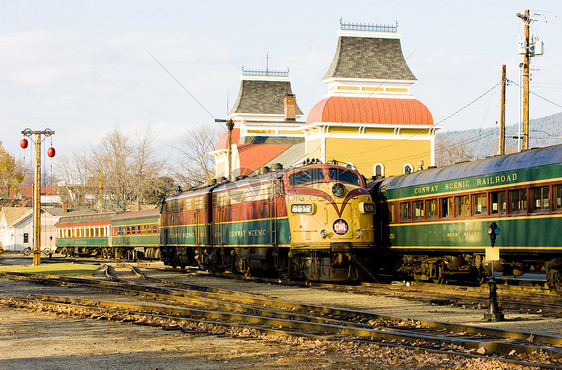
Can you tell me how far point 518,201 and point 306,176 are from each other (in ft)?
25.6

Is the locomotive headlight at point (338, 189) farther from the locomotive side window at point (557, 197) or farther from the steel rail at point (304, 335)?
the steel rail at point (304, 335)

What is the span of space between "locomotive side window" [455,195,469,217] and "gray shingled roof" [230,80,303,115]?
64.8 metres

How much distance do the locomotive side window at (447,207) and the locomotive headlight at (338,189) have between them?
3.26 meters

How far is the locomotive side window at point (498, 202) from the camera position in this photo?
70.6 ft

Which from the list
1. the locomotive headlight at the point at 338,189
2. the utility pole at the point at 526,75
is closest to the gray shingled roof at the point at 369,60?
the utility pole at the point at 526,75

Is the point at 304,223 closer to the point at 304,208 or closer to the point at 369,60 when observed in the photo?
the point at 304,208

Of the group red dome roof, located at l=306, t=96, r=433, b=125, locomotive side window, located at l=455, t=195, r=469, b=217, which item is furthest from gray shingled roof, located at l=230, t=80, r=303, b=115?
locomotive side window, located at l=455, t=195, r=469, b=217

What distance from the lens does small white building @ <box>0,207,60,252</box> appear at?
11644 cm

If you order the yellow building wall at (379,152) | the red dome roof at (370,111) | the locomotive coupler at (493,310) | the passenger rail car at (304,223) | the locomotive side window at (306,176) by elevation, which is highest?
the red dome roof at (370,111)

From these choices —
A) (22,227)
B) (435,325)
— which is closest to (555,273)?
(435,325)

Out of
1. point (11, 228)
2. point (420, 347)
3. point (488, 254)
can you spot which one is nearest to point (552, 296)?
point (488, 254)

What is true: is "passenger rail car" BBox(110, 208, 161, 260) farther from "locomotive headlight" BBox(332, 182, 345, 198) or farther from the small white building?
the small white building

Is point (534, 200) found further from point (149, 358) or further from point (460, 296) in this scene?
point (149, 358)

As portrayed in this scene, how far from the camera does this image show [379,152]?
61969 mm
